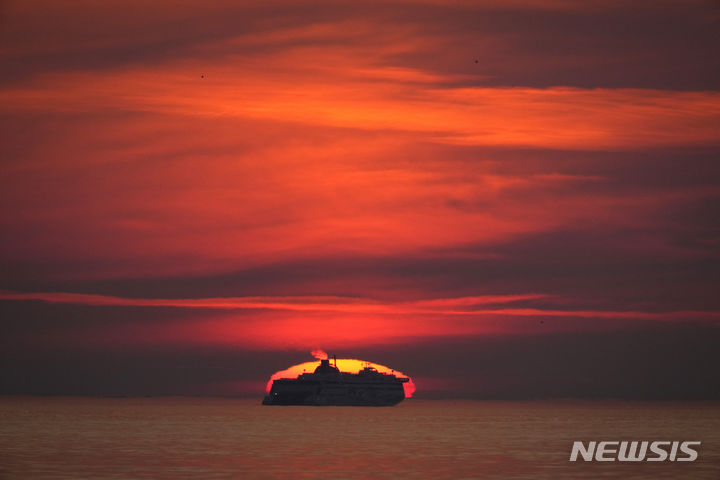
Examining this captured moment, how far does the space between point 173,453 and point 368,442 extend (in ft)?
63.0

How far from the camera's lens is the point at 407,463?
188 ft

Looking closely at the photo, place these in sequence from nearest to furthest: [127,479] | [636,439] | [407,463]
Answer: [127,479] < [407,463] < [636,439]

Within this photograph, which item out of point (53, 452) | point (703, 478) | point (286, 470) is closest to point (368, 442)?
point (53, 452)

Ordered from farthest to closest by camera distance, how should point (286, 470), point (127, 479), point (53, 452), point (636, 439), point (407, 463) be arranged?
point (636, 439)
point (53, 452)
point (407, 463)
point (286, 470)
point (127, 479)

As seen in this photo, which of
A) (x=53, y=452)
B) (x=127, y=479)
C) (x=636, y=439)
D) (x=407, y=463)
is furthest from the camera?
(x=636, y=439)

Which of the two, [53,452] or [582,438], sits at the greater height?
[582,438]

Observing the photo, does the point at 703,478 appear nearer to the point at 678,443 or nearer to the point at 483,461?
the point at 483,461

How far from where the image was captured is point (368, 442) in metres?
80.2

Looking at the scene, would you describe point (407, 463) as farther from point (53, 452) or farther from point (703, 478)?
point (53, 452)

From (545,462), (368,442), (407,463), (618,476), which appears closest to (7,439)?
(368,442)

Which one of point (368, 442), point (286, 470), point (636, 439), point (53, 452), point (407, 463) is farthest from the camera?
point (636, 439)

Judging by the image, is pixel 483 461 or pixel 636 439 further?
pixel 636 439

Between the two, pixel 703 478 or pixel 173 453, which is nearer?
pixel 703 478

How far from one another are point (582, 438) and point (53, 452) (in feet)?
156
